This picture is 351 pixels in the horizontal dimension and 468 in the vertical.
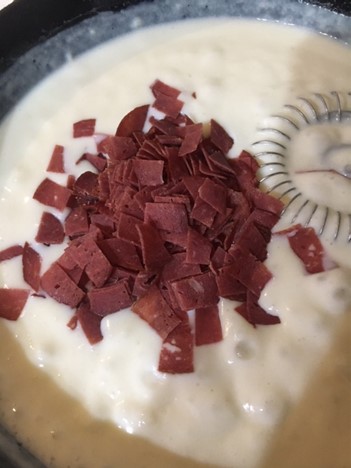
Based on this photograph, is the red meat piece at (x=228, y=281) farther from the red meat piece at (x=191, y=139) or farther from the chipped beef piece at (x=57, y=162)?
the chipped beef piece at (x=57, y=162)

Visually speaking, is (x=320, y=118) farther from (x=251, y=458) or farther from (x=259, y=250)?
(x=251, y=458)

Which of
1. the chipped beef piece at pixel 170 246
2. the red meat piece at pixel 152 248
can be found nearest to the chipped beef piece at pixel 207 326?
the chipped beef piece at pixel 170 246

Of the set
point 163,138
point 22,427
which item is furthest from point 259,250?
point 22,427

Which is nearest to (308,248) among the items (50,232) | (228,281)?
(228,281)

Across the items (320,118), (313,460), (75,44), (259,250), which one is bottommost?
(313,460)

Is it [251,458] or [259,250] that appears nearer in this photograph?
[251,458]

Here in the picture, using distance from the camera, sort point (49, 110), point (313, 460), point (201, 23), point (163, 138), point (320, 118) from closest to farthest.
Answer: point (313, 460), point (163, 138), point (320, 118), point (49, 110), point (201, 23)
